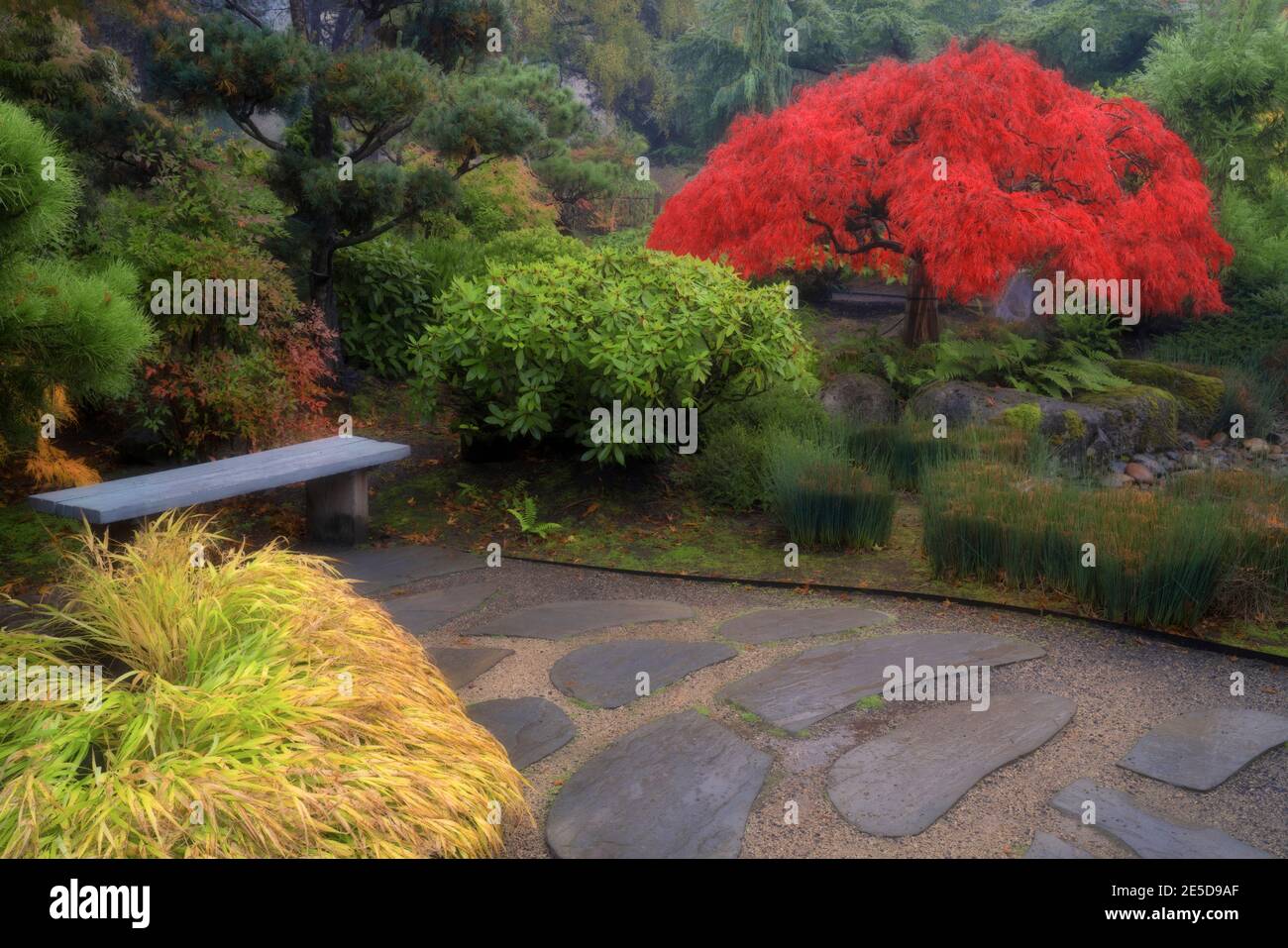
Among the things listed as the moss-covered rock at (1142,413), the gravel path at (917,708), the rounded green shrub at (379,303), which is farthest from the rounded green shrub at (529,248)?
the moss-covered rock at (1142,413)

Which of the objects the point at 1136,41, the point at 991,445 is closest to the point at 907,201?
the point at 991,445

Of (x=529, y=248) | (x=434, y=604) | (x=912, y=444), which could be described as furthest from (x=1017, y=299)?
(x=434, y=604)

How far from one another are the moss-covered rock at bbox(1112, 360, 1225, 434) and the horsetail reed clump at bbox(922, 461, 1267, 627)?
4.83 meters

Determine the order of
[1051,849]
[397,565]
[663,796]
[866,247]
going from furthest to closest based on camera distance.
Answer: [866,247], [397,565], [663,796], [1051,849]

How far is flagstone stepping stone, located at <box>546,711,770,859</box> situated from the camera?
8.72 ft

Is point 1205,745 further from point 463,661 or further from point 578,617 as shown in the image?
point 463,661

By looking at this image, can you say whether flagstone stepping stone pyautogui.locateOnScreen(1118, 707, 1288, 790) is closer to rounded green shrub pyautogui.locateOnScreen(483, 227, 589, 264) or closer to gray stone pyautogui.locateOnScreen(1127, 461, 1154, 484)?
gray stone pyautogui.locateOnScreen(1127, 461, 1154, 484)

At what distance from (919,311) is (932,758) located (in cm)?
709

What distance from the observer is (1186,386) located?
9.30 metres

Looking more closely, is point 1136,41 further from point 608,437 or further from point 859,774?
point 859,774

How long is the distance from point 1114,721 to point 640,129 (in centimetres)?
1982

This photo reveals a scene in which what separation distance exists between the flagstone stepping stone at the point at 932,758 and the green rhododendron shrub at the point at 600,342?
106 inches

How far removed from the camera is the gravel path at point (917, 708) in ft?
8.92

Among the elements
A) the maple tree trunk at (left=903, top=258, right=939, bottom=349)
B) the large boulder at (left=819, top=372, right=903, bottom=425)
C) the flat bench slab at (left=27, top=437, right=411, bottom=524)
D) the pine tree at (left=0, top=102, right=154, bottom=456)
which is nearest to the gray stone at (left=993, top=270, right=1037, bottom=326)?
the maple tree trunk at (left=903, top=258, right=939, bottom=349)
